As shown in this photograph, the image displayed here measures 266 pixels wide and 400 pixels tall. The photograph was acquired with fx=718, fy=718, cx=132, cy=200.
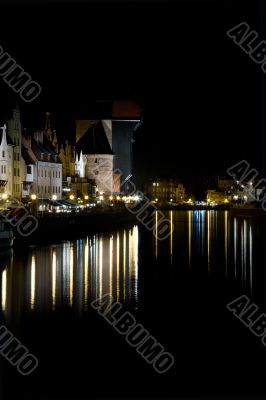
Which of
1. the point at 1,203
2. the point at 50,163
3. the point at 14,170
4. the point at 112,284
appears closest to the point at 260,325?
the point at 112,284

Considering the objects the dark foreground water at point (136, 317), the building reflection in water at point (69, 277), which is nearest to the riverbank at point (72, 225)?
the building reflection in water at point (69, 277)

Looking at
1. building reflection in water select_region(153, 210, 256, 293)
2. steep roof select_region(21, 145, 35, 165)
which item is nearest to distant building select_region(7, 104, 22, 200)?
steep roof select_region(21, 145, 35, 165)

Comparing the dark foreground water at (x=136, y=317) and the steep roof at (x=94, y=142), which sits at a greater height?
the steep roof at (x=94, y=142)

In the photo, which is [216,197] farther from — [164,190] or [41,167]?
[41,167]

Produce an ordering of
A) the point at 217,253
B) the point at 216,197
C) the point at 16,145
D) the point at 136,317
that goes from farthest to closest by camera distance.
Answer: the point at 216,197 → the point at 16,145 → the point at 217,253 → the point at 136,317

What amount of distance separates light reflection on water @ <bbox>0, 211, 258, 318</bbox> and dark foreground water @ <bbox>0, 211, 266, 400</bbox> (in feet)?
0.15

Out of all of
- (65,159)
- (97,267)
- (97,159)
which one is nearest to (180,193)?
(97,159)

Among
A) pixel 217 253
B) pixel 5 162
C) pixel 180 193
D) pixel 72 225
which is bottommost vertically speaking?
pixel 217 253

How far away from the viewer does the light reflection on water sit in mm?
20109

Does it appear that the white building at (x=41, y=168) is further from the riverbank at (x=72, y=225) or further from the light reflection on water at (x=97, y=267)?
the light reflection on water at (x=97, y=267)

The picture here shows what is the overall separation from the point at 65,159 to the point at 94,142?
48.4 ft

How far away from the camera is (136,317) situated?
1794 cm

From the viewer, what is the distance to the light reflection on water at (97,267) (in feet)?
66.0

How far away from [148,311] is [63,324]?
292cm
